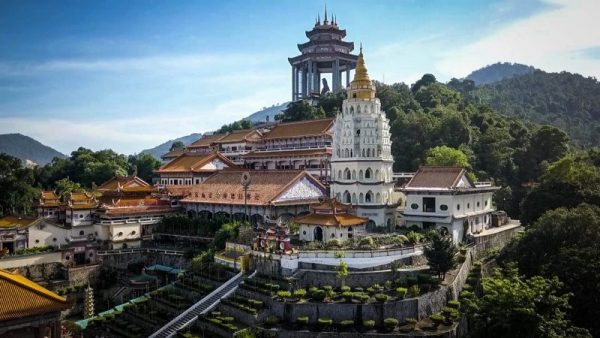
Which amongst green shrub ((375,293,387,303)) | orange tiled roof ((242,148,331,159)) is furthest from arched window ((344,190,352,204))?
green shrub ((375,293,387,303))

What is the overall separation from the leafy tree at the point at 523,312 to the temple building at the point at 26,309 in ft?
57.9

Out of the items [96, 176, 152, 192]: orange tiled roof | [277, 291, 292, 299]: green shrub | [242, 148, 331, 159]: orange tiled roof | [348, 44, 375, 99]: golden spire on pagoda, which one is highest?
[348, 44, 375, 99]: golden spire on pagoda

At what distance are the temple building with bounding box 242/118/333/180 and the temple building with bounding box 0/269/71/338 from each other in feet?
92.9

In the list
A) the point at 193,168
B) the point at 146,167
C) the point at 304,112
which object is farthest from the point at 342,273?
the point at 146,167

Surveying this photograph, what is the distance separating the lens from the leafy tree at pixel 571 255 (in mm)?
24344

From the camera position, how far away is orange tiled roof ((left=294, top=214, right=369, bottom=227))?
Answer: 31.7 meters

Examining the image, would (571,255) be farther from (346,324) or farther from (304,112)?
(304,112)

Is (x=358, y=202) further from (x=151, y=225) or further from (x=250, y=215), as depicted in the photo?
(x=151, y=225)

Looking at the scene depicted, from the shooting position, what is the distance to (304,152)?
49.8 metres

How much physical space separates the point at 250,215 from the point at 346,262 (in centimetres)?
1265

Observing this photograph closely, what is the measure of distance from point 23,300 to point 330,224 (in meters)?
17.1

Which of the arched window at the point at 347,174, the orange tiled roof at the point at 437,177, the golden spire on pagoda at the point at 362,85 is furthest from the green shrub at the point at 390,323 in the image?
the golden spire on pagoda at the point at 362,85

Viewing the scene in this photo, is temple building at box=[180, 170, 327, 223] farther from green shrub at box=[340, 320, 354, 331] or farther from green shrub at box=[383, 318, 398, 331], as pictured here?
green shrub at box=[383, 318, 398, 331]

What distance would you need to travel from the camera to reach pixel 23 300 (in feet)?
66.4
